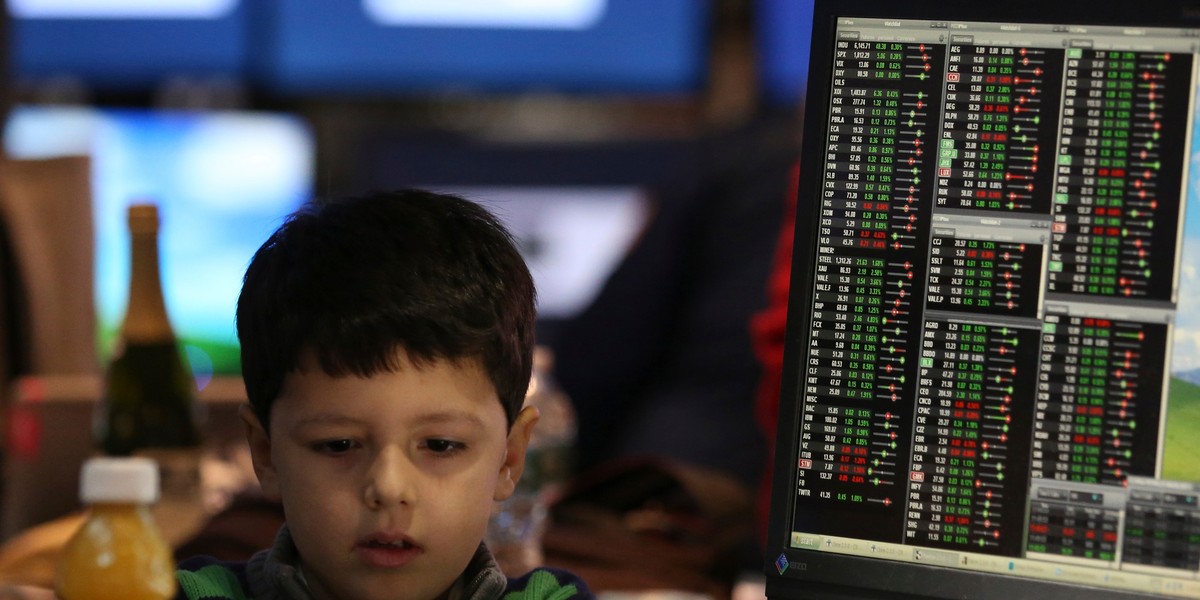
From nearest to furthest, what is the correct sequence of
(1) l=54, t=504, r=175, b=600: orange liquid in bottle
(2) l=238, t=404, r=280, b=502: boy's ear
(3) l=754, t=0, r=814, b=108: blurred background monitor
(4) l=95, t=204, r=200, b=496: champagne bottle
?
(1) l=54, t=504, r=175, b=600: orange liquid in bottle → (2) l=238, t=404, r=280, b=502: boy's ear → (4) l=95, t=204, r=200, b=496: champagne bottle → (3) l=754, t=0, r=814, b=108: blurred background monitor

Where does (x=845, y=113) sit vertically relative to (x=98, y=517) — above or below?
above

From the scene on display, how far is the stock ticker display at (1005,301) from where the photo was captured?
0.80 metres

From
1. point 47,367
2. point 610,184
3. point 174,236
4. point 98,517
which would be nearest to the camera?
point 98,517

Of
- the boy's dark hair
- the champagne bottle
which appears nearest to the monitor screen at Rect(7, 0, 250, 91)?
the champagne bottle

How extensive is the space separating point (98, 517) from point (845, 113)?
0.50 m

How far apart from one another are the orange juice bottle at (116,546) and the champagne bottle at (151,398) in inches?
20.6

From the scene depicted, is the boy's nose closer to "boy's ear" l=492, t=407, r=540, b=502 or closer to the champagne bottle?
"boy's ear" l=492, t=407, r=540, b=502

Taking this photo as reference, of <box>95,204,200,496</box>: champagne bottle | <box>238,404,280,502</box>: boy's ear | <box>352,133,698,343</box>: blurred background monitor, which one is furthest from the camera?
<box>352,133,698,343</box>: blurred background monitor

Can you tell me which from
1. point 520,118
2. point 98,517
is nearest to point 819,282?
point 98,517

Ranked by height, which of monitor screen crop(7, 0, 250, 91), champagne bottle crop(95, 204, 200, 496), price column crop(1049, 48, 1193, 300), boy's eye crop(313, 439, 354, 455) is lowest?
champagne bottle crop(95, 204, 200, 496)

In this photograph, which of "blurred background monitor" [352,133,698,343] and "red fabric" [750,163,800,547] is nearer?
"red fabric" [750,163,800,547]

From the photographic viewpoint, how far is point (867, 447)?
827mm

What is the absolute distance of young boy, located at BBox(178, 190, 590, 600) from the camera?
0.81m

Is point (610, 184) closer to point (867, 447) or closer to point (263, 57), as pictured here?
point (263, 57)
